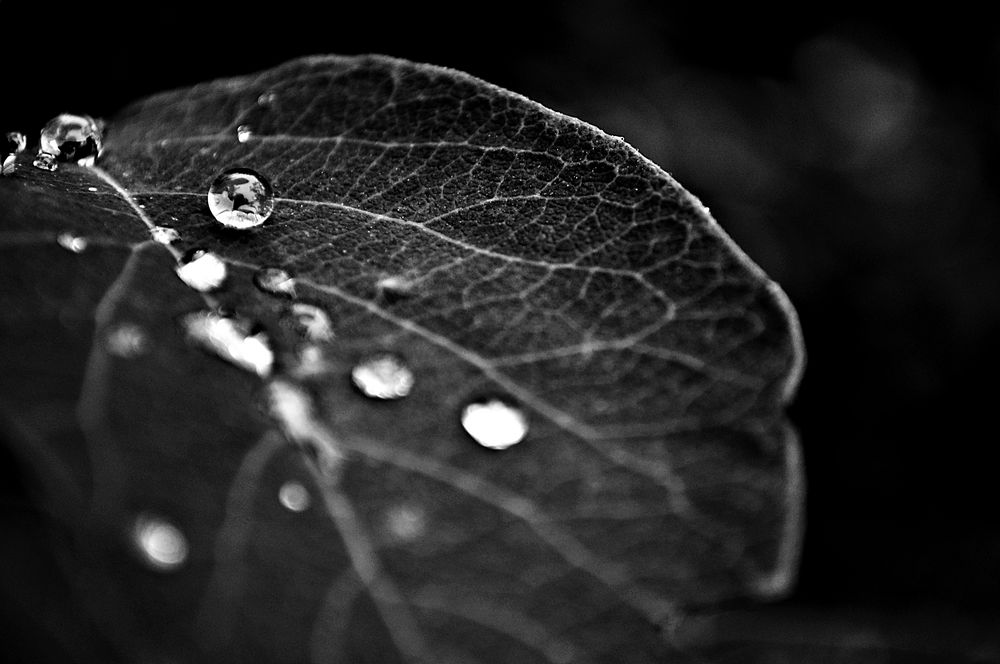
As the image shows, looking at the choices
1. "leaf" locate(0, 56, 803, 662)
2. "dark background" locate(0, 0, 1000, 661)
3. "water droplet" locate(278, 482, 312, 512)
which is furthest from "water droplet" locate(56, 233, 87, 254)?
"dark background" locate(0, 0, 1000, 661)

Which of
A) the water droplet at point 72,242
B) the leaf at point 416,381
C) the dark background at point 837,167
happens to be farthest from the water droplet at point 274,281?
the dark background at point 837,167

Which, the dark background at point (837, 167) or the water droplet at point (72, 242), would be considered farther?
the dark background at point (837, 167)

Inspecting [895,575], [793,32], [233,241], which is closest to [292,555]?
[233,241]

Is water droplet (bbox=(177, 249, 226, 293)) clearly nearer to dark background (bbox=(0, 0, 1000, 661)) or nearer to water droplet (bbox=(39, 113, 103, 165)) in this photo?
water droplet (bbox=(39, 113, 103, 165))

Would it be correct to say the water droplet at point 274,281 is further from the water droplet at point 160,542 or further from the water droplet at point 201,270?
the water droplet at point 160,542

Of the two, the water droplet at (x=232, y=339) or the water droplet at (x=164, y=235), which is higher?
the water droplet at (x=164, y=235)

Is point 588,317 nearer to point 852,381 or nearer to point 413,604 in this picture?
point 413,604

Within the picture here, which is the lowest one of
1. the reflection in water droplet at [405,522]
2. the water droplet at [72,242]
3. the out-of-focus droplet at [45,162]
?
the reflection in water droplet at [405,522]
